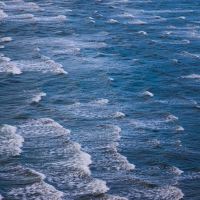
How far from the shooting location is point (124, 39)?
48.0ft

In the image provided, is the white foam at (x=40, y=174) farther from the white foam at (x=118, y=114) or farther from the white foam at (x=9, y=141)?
the white foam at (x=118, y=114)

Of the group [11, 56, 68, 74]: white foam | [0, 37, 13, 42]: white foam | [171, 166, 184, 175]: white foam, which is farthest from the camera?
[0, 37, 13, 42]: white foam

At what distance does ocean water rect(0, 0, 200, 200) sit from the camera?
6582 mm

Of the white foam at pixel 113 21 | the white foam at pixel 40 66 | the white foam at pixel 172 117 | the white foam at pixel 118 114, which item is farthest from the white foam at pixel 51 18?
the white foam at pixel 172 117

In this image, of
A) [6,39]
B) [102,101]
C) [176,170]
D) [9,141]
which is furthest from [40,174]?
[6,39]

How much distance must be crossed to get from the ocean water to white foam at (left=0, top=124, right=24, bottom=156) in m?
0.01

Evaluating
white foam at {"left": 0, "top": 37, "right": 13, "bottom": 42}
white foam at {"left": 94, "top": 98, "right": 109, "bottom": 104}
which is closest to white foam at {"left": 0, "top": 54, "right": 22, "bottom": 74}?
white foam at {"left": 0, "top": 37, "right": 13, "bottom": 42}

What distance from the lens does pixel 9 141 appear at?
764cm

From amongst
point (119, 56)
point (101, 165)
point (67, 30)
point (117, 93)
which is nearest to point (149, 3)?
point (67, 30)

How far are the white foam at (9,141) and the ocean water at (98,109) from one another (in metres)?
A: 0.01

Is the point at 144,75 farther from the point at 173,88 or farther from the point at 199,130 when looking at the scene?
the point at 199,130

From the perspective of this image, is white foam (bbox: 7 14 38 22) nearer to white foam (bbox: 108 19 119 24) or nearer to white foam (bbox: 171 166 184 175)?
white foam (bbox: 108 19 119 24)

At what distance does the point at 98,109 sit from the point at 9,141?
184 cm

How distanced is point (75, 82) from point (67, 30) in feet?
16.3
